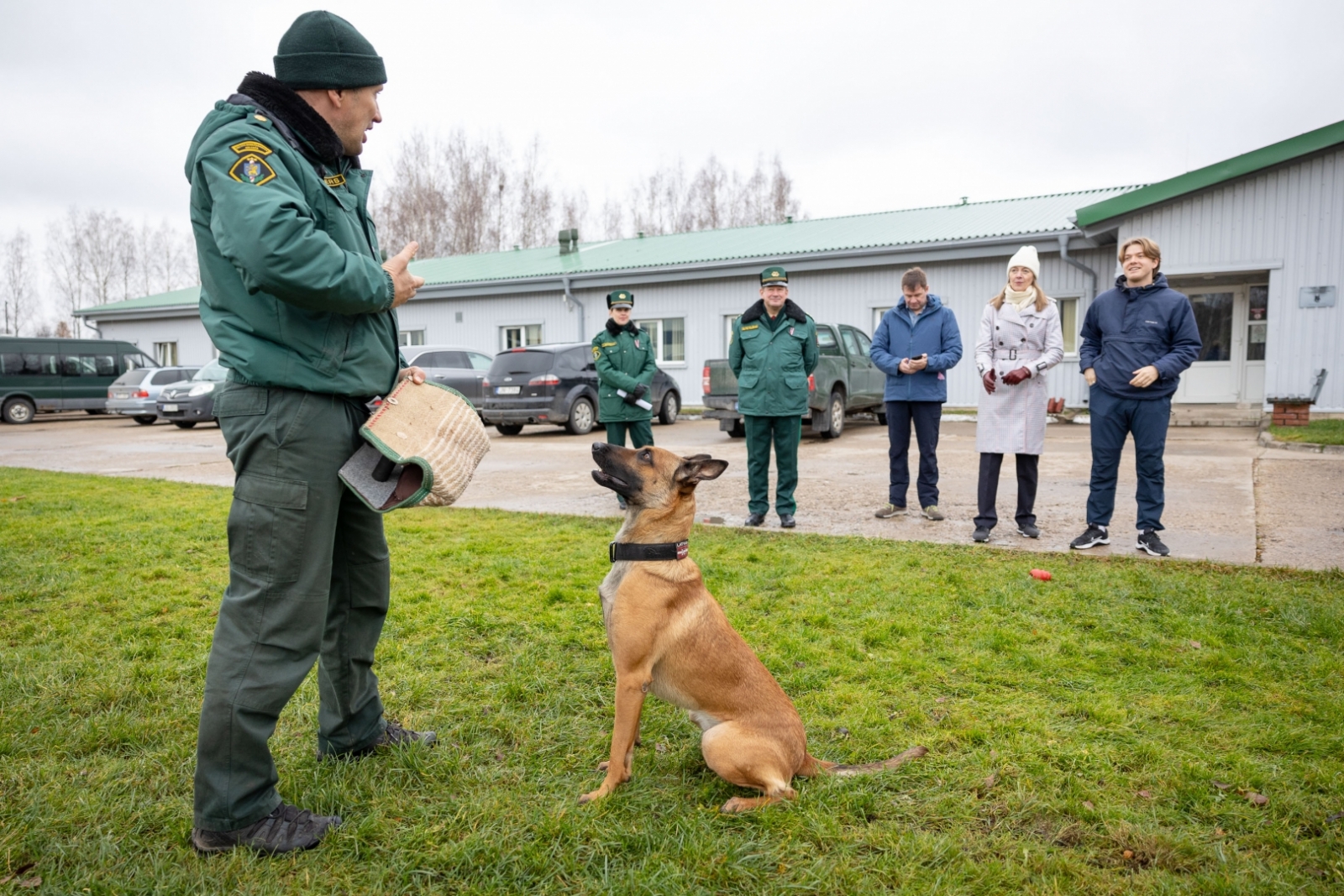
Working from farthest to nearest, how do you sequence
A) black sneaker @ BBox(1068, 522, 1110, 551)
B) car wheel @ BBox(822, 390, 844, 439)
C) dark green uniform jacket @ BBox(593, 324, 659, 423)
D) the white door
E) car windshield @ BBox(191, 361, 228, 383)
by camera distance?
car windshield @ BBox(191, 361, 228, 383) → the white door → car wheel @ BBox(822, 390, 844, 439) → dark green uniform jacket @ BBox(593, 324, 659, 423) → black sneaker @ BBox(1068, 522, 1110, 551)

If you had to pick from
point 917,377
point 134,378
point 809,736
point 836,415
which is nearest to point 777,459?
point 917,377

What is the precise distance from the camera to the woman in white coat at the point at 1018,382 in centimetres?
623

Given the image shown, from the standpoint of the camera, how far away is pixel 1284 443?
10898 mm

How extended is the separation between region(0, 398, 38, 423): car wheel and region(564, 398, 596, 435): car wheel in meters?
16.3

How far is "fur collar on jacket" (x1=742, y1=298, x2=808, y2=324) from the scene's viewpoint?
7.03m

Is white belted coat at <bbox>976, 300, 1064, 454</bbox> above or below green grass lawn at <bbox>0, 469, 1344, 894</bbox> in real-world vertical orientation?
above

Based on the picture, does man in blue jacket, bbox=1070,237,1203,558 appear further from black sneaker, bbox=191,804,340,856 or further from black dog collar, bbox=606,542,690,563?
black sneaker, bbox=191,804,340,856

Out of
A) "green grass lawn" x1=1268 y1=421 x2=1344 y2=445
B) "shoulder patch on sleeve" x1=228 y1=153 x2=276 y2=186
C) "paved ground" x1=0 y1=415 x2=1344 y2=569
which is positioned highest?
"shoulder patch on sleeve" x1=228 y1=153 x2=276 y2=186

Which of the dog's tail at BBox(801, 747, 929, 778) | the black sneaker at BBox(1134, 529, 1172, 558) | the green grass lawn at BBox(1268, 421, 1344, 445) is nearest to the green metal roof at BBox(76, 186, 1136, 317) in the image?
the green grass lawn at BBox(1268, 421, 1344, 445)

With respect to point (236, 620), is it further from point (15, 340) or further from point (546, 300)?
point (15, 340)

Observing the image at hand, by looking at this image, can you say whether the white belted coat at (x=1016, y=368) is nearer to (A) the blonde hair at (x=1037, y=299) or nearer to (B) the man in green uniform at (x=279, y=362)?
(A) the blonde hair at (x=1037, y=299)

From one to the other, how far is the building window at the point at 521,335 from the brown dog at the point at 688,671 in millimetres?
20430

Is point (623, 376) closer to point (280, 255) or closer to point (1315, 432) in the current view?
point (280, 255)

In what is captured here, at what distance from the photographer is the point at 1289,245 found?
14.1m
